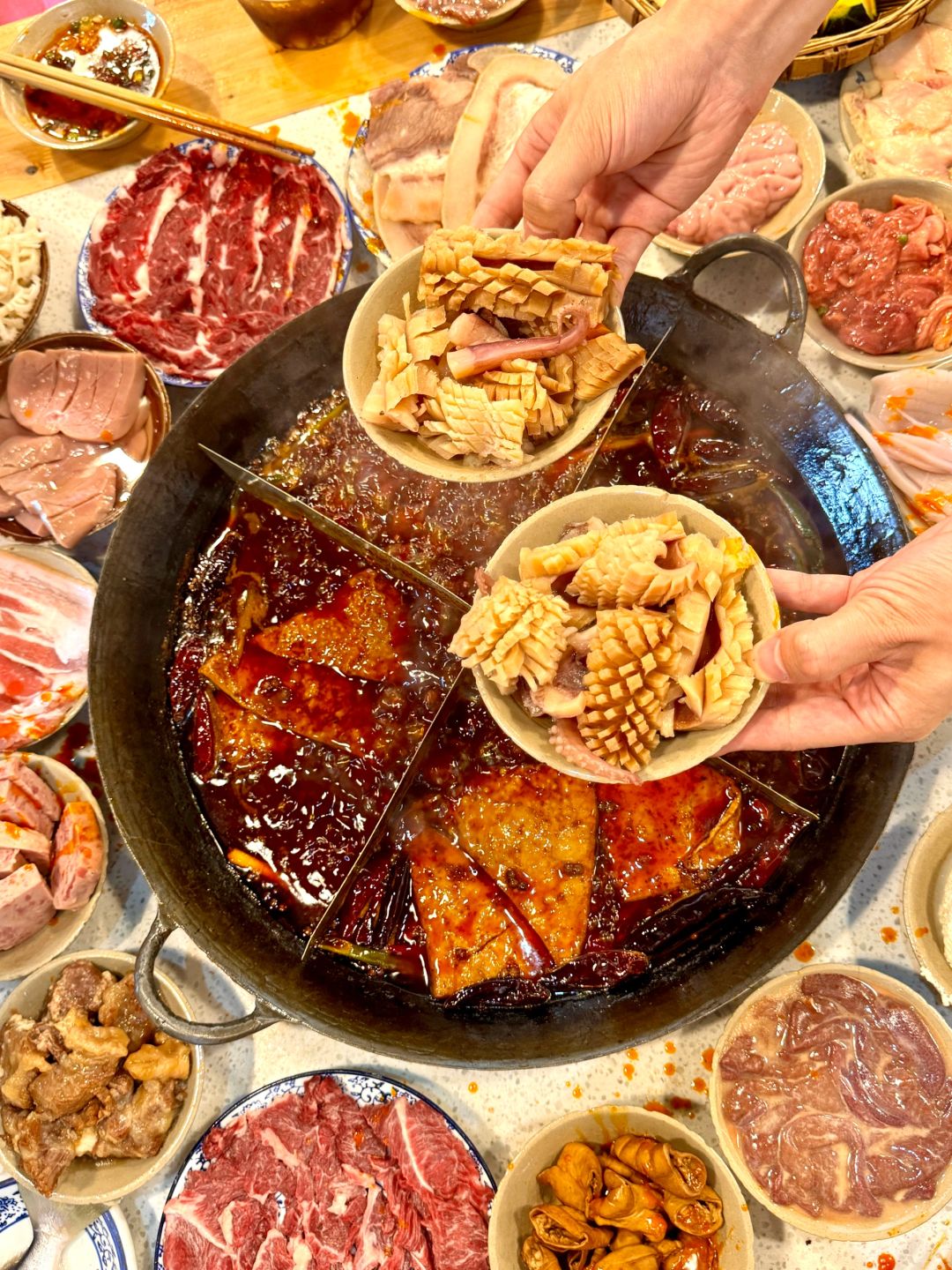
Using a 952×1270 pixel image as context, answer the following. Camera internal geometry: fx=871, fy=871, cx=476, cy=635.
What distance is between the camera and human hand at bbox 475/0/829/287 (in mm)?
2555

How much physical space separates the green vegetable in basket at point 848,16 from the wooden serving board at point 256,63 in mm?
1078

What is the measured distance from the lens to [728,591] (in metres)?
2.24

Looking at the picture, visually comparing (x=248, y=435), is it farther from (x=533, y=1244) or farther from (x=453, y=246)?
(x=533, y=1244)

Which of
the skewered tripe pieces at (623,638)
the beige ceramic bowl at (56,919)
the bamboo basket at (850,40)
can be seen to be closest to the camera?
the skewered tripe pieces at (623,638)

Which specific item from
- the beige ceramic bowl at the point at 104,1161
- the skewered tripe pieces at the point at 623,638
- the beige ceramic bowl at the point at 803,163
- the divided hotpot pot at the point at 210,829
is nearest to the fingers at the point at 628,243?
the divided hotpot pot at the point at 210,829

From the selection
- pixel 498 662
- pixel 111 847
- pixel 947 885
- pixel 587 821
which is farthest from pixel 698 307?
pixel 111 847

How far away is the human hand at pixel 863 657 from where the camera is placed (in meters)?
2.17

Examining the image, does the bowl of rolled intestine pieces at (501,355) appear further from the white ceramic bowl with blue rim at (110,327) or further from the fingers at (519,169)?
the white ceramic bowl with blue rim at (110,327)

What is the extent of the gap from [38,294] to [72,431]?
0.73m

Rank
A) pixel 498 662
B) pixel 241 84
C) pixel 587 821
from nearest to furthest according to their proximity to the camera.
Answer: pixel 498 662 < pixel 587 821 < pixel 241 84

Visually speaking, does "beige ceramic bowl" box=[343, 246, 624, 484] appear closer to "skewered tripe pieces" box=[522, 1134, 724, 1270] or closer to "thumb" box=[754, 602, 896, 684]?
"thumb" box=[754, 602, 896, 684]

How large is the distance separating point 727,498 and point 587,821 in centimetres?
123

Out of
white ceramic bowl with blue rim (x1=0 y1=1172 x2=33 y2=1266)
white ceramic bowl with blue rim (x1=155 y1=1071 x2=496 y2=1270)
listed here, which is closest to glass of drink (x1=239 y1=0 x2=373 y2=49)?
white ceramic bowl with blue rim (x1=155 y1=1071 x2=496 y2=1270)

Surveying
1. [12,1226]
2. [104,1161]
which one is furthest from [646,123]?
[12,1226]
